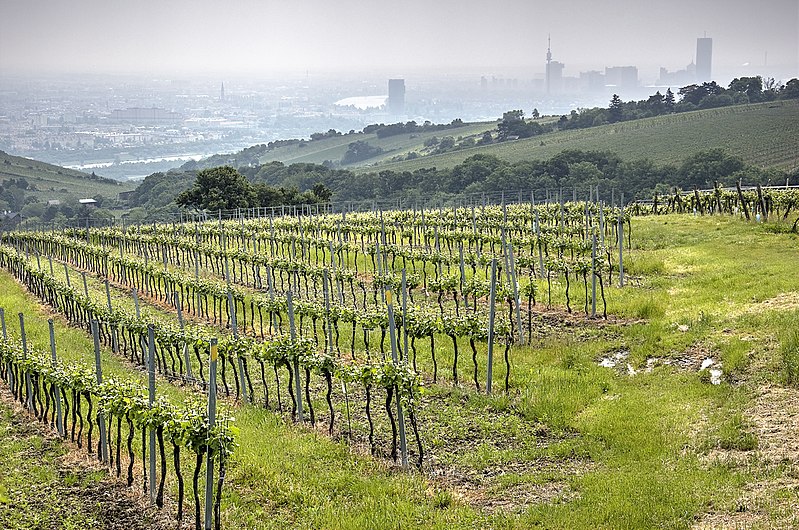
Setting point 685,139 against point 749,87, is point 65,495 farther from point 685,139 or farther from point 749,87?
point 749,87

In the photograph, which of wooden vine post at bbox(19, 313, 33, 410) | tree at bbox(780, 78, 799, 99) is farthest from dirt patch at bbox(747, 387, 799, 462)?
tree at bbox(780, 78, 799, 99)

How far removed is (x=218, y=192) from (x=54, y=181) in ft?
265

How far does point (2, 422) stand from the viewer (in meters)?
13.3

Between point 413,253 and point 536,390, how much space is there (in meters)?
10.8

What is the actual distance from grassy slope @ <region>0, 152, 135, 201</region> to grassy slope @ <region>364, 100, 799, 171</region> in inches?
1946

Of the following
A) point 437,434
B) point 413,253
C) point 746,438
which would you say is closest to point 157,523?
point 437,434

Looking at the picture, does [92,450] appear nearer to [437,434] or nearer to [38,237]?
[437,434]

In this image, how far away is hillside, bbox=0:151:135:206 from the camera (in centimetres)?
11940

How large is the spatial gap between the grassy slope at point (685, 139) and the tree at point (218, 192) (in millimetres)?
50926

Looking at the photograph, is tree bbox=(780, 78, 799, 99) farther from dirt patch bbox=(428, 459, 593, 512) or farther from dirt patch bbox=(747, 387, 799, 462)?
dirt patch bbox=(428, 459, 593, 512)

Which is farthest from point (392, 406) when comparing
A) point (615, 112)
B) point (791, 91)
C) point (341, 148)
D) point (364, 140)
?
point (364, 140)

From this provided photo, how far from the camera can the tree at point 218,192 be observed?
60000 millimetres

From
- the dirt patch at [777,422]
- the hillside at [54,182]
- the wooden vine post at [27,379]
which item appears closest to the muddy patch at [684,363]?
the dirt patch at [777,422]

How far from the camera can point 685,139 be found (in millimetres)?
97312
